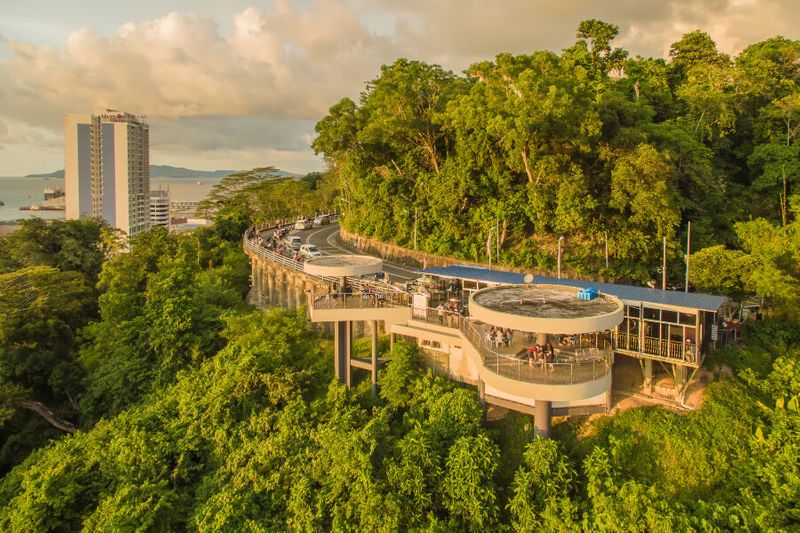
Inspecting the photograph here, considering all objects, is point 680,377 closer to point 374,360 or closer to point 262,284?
point 374,360

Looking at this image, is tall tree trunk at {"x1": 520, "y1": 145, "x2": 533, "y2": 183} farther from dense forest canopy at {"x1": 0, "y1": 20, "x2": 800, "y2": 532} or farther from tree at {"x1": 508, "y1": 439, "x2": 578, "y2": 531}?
tree at {"x1": 508, "y1": 439, "x2": 578, "y2": 531}

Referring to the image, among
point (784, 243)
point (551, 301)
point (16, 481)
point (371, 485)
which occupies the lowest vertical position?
point (16, 481)

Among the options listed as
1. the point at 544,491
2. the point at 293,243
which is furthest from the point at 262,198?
the point at 544,491

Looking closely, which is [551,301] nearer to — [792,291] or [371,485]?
[371,485]

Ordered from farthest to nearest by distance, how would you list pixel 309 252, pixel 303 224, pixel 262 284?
1. pixel 303 224
2. pixel 262 284
3. pixel 309 252

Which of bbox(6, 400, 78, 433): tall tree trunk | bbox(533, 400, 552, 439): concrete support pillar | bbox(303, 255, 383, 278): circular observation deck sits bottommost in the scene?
bbox(6, 400, 78, 433): tall tree trunk

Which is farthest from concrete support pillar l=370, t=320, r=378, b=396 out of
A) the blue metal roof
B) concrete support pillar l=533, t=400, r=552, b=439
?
Result: concrete support pillar l=533, t=400, r=552, b=439

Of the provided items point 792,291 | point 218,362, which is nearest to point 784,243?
point 792,291
